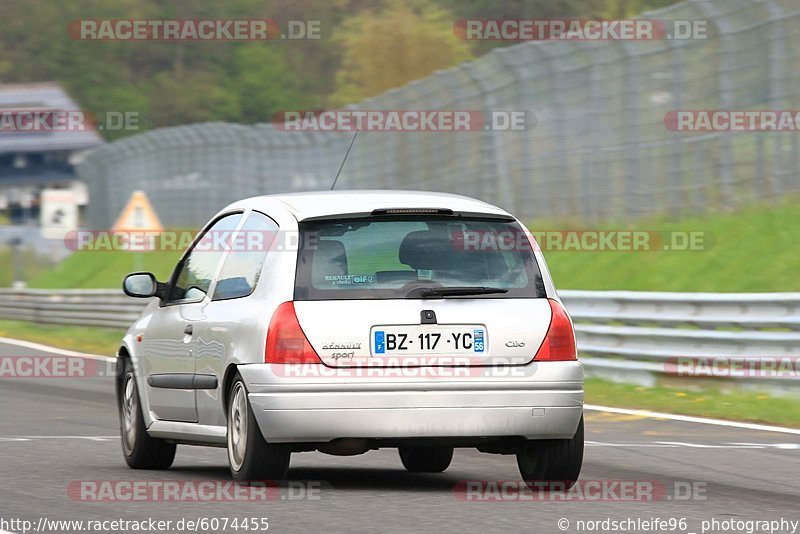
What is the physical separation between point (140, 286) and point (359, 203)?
1.71 metres

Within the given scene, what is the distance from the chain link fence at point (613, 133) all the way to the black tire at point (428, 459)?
42.0 ft

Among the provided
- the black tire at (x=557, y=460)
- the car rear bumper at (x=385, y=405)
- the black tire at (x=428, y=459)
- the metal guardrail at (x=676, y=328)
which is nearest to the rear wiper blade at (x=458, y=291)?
the car rear bumper at (x=385, y=405)

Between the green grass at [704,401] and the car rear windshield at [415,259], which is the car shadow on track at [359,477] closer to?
the car rear windshield at [415,259]

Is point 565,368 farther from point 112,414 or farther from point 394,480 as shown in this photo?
point 112,414

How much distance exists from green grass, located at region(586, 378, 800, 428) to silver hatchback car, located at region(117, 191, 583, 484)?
5552 mm

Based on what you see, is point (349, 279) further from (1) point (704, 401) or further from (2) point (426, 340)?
(1) point (704, 401)

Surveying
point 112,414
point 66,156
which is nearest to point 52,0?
point 66,156

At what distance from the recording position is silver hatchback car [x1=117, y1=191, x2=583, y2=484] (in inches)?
333

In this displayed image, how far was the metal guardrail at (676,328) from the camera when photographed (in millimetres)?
15633

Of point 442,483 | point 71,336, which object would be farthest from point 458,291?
point 71,336

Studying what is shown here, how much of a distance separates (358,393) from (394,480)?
1404mm

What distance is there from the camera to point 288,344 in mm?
8500

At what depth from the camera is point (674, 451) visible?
38.7ft

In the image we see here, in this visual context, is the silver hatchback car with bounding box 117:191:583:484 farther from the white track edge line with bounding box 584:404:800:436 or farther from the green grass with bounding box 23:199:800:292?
the green grass with bounding box 23:199:800:292
